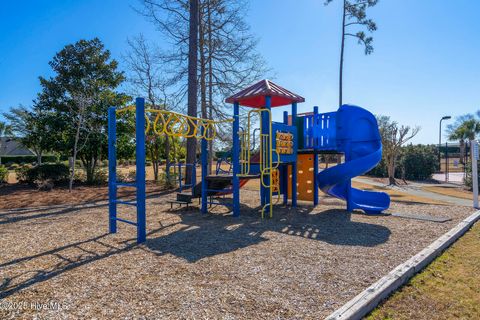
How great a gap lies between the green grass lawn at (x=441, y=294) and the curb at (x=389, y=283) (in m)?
0.06

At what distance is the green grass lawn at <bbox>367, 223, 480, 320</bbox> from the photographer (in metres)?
2.75

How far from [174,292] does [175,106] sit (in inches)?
493

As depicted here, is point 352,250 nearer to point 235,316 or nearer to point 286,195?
point 235,316

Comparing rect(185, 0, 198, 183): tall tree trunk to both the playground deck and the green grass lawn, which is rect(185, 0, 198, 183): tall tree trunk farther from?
the green grass lawn

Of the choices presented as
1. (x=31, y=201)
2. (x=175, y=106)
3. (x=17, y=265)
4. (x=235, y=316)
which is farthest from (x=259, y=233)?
(x=175, y=106)

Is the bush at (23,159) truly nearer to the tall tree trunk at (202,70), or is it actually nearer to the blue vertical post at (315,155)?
the tall tree trunk at (202,70)

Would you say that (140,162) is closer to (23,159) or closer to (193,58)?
(193,58)

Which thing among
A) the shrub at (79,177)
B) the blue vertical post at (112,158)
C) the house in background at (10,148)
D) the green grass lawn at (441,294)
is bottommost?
the green grass lawn at (441,294)

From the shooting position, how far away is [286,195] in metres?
9.26

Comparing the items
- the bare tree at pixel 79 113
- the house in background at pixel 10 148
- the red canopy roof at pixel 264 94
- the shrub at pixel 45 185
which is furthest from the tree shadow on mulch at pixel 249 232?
the house in background at pixel 10 148

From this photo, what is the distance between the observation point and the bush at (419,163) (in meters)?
21.2

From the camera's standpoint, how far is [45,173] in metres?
12.6

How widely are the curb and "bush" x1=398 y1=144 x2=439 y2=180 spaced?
18.2 meters

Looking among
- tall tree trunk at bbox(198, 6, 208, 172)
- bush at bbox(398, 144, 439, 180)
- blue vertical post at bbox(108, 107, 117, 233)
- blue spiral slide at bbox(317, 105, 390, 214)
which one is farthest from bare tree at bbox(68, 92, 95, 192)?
bush at bbox(398, 144, 439, 180)
